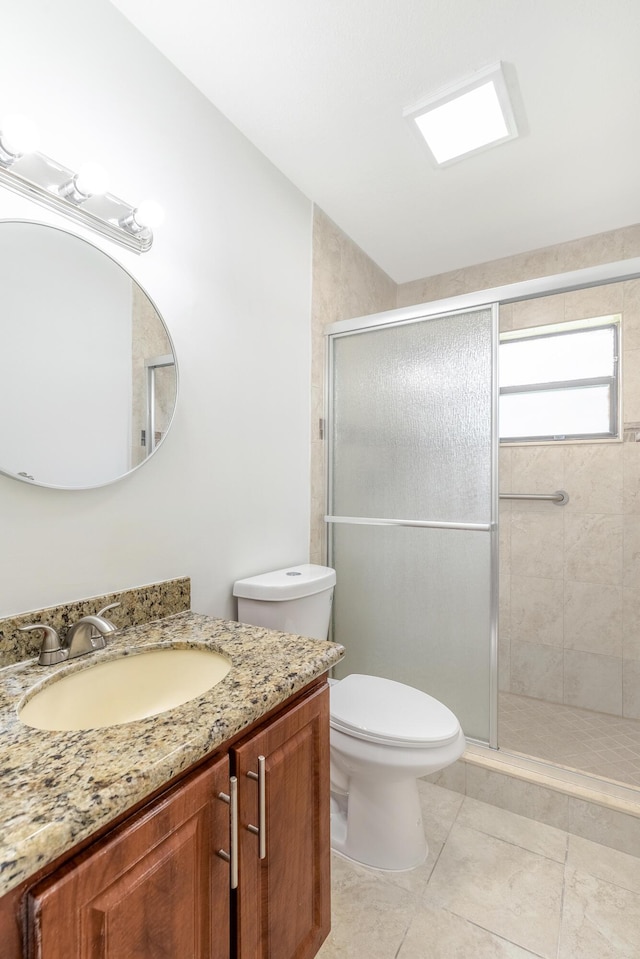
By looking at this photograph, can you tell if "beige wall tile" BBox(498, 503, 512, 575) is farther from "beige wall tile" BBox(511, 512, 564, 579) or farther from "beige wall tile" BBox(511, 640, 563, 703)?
"beige wall tile" BBox(511, 640, 563, 703)

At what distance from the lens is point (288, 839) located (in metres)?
0.88

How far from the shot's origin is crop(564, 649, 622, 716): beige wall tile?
2268mm

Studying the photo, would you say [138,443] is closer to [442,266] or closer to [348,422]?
[348,422]

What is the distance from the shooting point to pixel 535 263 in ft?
8.08

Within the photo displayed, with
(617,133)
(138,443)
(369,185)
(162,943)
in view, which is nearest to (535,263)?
(617,133)

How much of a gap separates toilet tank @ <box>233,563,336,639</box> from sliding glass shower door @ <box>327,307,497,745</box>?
46cm

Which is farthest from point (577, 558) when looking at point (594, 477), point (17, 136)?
point (17, 136)

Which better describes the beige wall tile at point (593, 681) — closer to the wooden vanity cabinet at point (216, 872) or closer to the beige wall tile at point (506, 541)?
the beige wall tile at point (506, 541)

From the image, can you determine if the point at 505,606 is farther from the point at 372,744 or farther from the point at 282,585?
the point at 282,585

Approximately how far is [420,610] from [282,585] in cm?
70

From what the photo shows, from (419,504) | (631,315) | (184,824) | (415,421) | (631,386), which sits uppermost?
(631,315)

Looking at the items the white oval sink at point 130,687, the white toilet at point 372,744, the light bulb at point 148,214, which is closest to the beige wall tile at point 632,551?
the white toilet at point 372,744

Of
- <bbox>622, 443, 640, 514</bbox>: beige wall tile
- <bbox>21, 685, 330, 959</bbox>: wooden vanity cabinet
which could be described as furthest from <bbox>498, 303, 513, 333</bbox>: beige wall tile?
<bbox>21, 685, 330, 959</bbox>: wooden vanity cabinet

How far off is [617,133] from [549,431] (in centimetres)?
130
